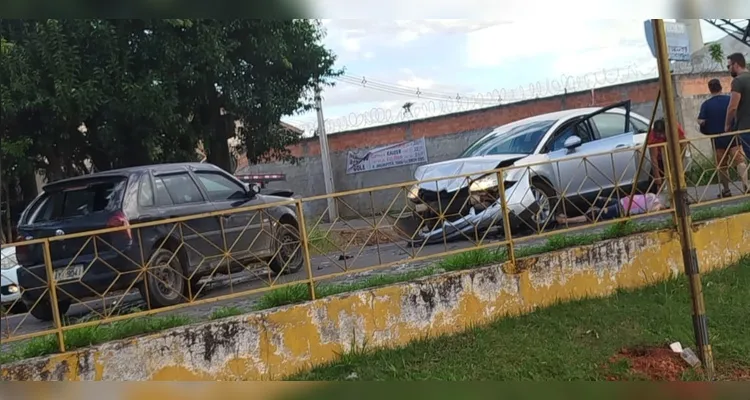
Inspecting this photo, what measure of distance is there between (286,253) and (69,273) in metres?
1.43

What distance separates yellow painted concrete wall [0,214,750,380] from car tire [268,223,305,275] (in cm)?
51

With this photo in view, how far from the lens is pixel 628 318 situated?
14.3 feet

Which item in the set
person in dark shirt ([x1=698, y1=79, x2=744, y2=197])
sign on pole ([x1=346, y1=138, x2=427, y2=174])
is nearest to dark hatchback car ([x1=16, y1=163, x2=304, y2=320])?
person in dark shirt ([x1=698, y1=79, x2=744, y2=197])

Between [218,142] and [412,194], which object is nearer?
[412,194]

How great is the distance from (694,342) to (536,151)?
305 centimetres

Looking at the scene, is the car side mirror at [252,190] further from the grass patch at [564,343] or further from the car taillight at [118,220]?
the grass patch at [564,343]

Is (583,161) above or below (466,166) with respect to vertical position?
below

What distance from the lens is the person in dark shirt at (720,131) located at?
5.91m

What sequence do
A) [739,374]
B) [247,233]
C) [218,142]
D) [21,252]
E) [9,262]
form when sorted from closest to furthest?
[739,374]
[21,252]
[9,262]
[247,233]
[218,142]

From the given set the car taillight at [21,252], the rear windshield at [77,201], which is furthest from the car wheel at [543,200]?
the car taillight at [21,252]

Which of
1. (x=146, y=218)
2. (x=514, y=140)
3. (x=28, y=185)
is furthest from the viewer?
(x=514, y=140)

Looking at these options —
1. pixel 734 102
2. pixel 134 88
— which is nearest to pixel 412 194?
pixel 134 88

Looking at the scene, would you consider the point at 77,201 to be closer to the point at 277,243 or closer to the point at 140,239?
the point at 140,239

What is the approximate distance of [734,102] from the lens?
626 cm
